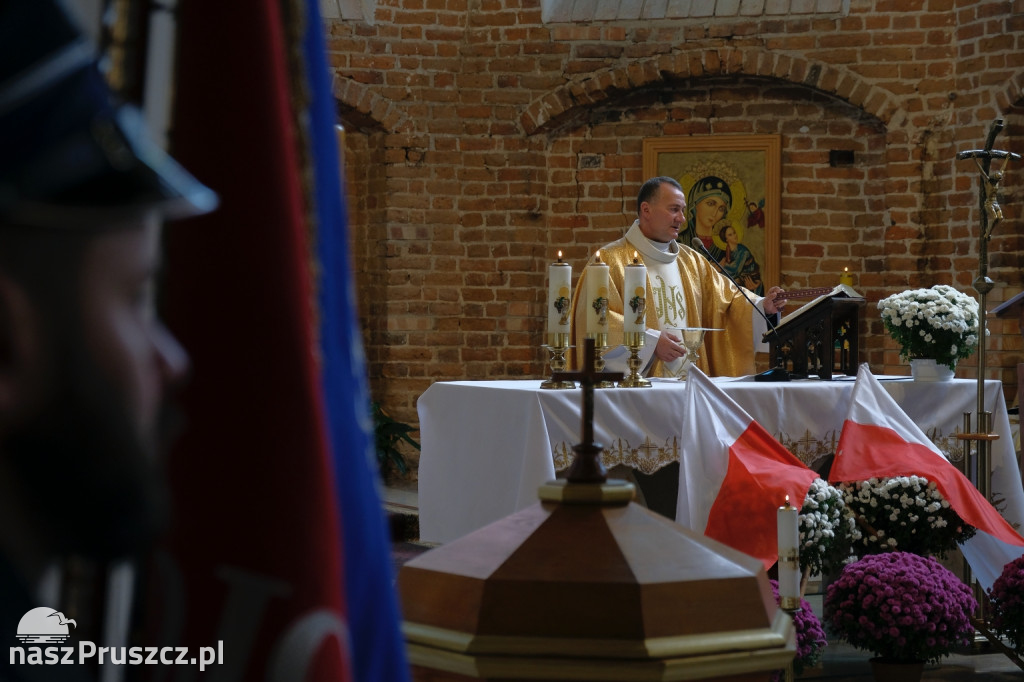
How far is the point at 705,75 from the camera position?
25.8 feet

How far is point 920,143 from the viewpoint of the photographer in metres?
7.61

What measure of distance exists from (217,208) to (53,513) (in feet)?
0.67

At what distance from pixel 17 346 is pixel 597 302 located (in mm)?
3952

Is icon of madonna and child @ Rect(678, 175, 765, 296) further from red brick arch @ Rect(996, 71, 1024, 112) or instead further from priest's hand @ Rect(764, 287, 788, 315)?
priest's hand @ Rect(764, 287, 788, 315)

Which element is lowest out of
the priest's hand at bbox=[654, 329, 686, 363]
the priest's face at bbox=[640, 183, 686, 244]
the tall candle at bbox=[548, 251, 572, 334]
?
the priest's hand at bbox=[654, 329, 686, 363]

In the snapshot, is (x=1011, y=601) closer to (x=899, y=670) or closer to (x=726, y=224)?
(x=899, y=670)

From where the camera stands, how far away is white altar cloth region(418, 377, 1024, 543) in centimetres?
434

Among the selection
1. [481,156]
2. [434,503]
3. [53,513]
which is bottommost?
[434,503]

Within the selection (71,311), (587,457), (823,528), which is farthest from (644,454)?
(71,311)

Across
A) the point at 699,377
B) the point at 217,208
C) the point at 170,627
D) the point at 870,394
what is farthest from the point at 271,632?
the point at 870,394

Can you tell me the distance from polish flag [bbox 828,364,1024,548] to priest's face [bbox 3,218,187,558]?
4.02m

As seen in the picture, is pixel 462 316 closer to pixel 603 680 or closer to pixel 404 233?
pixel 404 233

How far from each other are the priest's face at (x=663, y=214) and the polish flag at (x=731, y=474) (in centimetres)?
169

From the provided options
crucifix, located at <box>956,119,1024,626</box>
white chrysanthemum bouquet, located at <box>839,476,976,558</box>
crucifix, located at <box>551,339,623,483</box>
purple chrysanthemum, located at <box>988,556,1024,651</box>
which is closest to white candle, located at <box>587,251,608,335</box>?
white chrysanthemum bouquet, located at <box>839,476,976,558</box>
